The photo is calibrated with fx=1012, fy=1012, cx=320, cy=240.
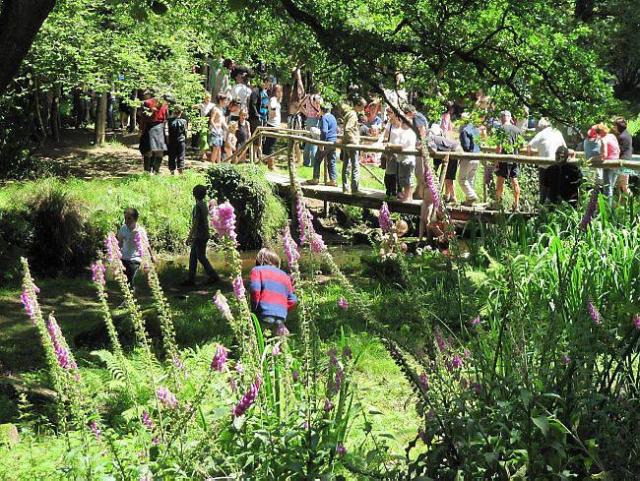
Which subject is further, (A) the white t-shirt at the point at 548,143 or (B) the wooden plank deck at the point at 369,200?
(B) the wooden plank deck at the point at 369,200

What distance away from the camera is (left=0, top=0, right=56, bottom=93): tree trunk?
7168 millimetres

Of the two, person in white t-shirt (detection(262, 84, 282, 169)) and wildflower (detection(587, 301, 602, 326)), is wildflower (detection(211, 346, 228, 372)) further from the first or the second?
person in white t-shirt (detection(262, 84, 282, 169))

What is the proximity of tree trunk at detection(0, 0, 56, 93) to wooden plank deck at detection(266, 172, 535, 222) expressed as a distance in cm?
842

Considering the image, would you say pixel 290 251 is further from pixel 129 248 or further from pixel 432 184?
pixel 129 248

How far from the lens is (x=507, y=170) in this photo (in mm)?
15398

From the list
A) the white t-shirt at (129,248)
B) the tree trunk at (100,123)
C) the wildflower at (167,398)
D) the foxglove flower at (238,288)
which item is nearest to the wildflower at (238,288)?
the foxglove flower at (238,288)

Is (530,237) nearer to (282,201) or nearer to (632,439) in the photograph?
(632,439)

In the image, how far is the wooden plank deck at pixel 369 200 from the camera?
15.3 metres

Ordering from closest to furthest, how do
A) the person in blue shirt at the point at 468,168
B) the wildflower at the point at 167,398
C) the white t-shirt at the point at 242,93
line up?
the wildflower at the point at 167,398, the person in blue shirt at the point at 468,168, the white t-shirt at the point at 242,93

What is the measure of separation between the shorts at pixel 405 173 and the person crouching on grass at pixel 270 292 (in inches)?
348

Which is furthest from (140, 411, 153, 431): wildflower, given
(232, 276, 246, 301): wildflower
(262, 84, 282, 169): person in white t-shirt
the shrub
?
(262, 84, 282, 169): person in white t-shirt

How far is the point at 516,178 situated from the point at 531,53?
5607 mm

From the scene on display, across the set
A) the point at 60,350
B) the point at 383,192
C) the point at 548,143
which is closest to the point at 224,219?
the point at 60,350

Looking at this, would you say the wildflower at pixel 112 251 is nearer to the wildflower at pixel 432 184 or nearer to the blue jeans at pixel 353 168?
the wildflower at pixel 432 184
